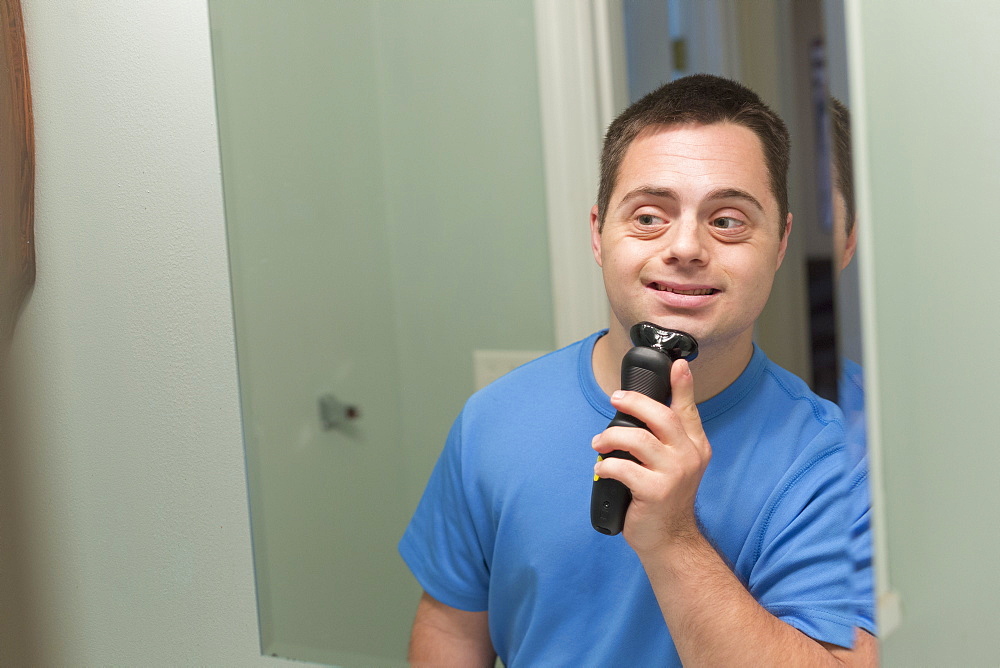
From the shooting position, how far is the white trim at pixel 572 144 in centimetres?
70

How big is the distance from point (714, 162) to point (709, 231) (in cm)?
5

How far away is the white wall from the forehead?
21.3 inches

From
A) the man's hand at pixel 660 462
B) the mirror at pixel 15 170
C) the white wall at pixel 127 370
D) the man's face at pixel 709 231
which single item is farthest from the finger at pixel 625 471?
the mirror at pixel 15 170

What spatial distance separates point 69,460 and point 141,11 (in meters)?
0.55

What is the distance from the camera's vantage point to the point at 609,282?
2.28ft

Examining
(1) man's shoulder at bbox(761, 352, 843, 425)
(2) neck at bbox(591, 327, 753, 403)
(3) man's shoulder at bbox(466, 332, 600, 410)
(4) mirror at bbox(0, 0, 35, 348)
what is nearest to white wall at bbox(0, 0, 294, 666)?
(4) mirror at bbox(0, 0, 35, 348)

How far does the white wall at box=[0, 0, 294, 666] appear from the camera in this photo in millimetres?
966

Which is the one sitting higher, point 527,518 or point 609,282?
point 609,282

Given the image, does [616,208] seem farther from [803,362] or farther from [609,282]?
[803,362]

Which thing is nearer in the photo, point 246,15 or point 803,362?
point 803,362

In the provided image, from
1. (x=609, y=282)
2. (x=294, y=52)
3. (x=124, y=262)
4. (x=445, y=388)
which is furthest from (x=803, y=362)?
(x=124, y=262)

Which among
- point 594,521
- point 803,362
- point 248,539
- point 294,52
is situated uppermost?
point 294,52

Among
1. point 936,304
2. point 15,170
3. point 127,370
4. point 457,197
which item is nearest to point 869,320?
point 936,304

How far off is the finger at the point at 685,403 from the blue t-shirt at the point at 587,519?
0.04m
